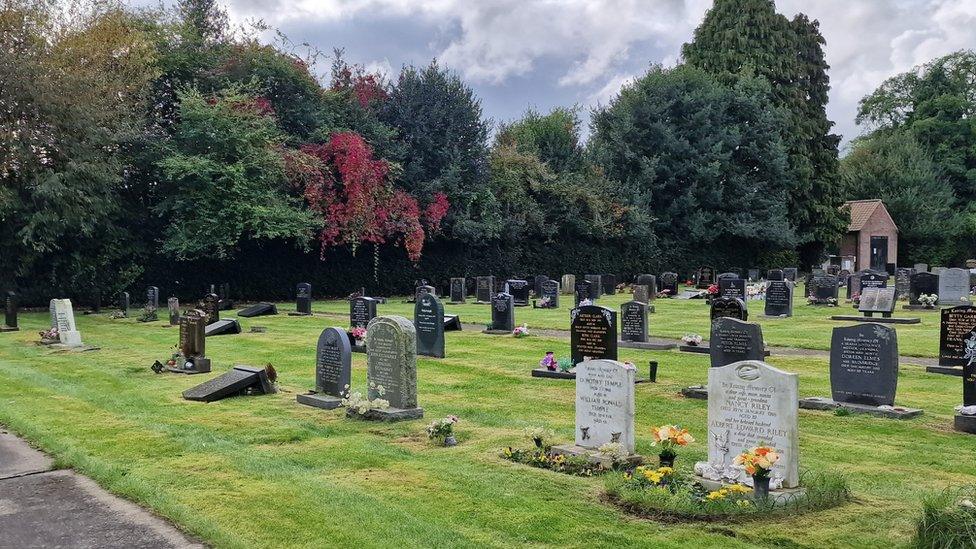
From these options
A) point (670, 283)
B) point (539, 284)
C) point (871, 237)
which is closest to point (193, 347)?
point (539, 284)

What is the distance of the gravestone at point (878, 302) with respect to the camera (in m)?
24.1

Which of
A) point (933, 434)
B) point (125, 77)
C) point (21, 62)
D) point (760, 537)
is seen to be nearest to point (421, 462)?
point (760, 537)

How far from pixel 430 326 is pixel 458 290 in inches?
684

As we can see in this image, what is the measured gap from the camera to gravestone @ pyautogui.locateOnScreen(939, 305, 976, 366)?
1387 cm

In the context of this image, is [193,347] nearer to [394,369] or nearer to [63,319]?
[394,369]

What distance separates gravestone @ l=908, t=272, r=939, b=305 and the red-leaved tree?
1916cm

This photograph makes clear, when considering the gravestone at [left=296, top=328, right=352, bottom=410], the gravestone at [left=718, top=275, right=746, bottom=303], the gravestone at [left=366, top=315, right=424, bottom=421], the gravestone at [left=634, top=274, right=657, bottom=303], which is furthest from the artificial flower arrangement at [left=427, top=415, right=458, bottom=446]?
the gravestone at [left=634, top=274, right=657, bottom=303]

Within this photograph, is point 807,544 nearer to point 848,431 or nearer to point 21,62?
point 848,431

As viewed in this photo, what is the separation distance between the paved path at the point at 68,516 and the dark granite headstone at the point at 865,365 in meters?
8.51

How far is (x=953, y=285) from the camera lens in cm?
2842

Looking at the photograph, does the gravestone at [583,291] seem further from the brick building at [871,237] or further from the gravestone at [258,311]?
the brick building at [871,237]

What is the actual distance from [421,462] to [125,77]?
26251mm

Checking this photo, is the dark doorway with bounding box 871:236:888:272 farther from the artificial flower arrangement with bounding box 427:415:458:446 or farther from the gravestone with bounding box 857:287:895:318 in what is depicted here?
the artificial flower arrangement with bounding box 427:415:458:446

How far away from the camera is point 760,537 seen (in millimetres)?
6098
